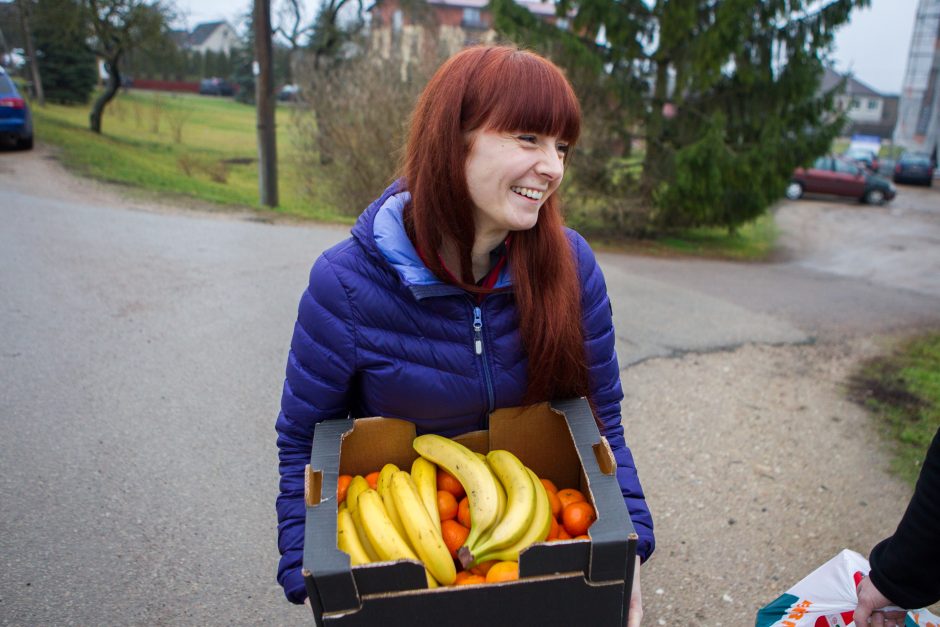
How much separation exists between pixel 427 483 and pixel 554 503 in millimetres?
311

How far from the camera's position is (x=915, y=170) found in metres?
29.4

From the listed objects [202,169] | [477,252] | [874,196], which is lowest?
[874,196]

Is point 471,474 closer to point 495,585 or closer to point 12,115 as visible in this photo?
point 495,585

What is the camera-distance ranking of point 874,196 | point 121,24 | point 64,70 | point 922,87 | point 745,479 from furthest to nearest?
point 922,87 → point 64,70 → point 874,196 → point 121,24 → point 745,479

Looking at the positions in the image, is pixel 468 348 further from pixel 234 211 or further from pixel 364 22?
pixel 364 22

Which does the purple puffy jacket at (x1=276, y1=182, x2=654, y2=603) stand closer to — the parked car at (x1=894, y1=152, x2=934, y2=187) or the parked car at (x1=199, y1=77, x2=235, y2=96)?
the parked car at (x1=894, y1=152, x2=934, y2=187)

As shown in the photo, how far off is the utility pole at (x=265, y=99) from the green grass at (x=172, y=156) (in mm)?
443

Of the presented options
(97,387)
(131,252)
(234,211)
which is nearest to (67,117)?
(234,211)

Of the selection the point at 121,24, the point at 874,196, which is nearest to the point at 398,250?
the point at 121,24

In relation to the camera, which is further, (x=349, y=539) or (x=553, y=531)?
(x=553, y=531)

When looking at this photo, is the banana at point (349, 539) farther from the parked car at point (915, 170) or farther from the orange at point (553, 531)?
the parked car at point (915, 170)

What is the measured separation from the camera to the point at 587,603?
138 centimetres

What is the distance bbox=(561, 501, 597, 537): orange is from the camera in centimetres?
160

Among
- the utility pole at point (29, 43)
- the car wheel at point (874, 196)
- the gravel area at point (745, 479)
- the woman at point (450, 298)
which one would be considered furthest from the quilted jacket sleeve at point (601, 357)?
the utility pole at point (29, 43)
